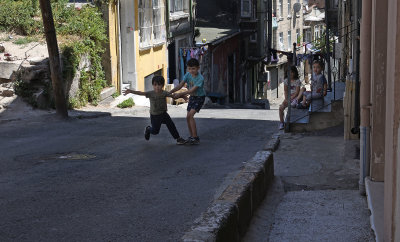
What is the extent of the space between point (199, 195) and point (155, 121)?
4.27 m

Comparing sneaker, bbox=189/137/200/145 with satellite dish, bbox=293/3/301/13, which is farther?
satellite dish, bbox=293/3/301/13

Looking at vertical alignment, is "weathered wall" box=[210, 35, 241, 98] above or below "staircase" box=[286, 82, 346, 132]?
below

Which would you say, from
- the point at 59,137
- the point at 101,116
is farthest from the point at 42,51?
the point at 59,137

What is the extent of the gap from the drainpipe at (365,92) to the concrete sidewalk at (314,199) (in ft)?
1.24

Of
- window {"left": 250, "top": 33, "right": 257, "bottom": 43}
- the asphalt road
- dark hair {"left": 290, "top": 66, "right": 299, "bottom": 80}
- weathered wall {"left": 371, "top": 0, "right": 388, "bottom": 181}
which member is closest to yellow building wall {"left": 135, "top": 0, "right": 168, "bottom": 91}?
the asphalt road

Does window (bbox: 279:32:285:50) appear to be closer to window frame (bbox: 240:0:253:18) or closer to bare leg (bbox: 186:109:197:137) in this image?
window frame (bbox: 240:0:253:18)

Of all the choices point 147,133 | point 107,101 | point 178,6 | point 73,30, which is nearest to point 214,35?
point 178,6

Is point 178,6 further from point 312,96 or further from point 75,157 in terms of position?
point 75,157

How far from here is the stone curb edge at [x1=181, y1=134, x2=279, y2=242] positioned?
188 inches

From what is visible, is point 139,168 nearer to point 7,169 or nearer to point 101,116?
point 7,169

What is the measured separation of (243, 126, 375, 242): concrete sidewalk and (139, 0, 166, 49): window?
15.3m

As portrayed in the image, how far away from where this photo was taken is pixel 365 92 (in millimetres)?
7469

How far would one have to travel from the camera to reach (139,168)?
8.69 meters

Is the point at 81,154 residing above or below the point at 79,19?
below
